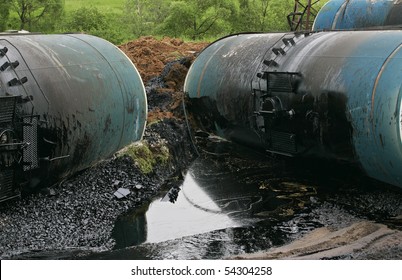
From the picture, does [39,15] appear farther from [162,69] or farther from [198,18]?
[162,69]

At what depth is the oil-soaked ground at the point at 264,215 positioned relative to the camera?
308 inches

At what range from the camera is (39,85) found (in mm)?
8414

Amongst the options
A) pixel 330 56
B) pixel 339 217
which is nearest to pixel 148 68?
pixel 330 56

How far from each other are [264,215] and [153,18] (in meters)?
17.8

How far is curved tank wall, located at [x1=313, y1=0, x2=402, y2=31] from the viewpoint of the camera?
1316 centimetres

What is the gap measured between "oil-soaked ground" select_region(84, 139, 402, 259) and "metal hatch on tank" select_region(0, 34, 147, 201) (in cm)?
122

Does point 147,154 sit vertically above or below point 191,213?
above

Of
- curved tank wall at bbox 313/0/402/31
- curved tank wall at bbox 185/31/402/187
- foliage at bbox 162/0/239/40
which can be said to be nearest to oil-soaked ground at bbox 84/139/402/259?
curved tank wall at bbox 185/31/402/187

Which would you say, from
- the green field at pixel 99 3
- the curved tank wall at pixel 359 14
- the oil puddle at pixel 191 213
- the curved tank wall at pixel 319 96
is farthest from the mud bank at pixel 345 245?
the green field at pixel 99 3

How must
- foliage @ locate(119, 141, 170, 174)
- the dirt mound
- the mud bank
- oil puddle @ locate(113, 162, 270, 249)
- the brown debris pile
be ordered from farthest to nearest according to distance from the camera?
the dirt mound → the brown debris pile → foliage @ locate(119, 141, 170, 174) → oil puddle @ locate(113, 162, 270, 249) → the mud bank

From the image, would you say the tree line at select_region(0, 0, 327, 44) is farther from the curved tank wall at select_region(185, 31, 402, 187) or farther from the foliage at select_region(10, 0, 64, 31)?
the curved tank wall at select_region(185, 31, 402, 187)

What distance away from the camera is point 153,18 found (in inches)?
1012

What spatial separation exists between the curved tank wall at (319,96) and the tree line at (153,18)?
12.1 meters

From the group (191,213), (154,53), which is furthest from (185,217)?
(154,53)
